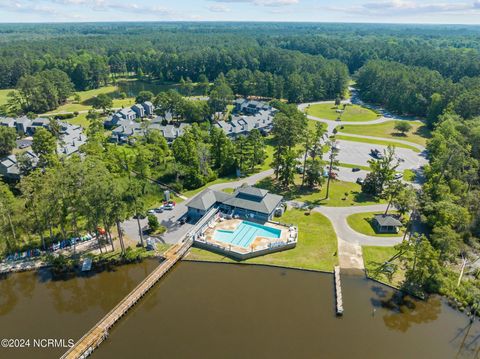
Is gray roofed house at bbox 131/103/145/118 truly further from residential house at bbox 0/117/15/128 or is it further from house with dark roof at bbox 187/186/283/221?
house with dark roof at bbox 187/186/283/221

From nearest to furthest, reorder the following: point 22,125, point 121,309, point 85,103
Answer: point 121,309, point 22,125, point 85,103

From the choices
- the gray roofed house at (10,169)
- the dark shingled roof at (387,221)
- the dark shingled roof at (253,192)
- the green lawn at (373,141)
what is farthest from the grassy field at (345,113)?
Result: the gray roofed house at (10,169)

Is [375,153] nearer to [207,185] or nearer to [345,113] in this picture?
[345,113]

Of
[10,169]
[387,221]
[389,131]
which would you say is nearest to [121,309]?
[387,221]

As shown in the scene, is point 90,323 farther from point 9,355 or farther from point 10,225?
point 10,225

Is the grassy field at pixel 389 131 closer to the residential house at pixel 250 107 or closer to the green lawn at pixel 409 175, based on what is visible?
the green lawn at pixel 409 175

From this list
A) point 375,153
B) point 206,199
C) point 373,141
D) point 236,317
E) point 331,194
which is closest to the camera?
point 236,317
